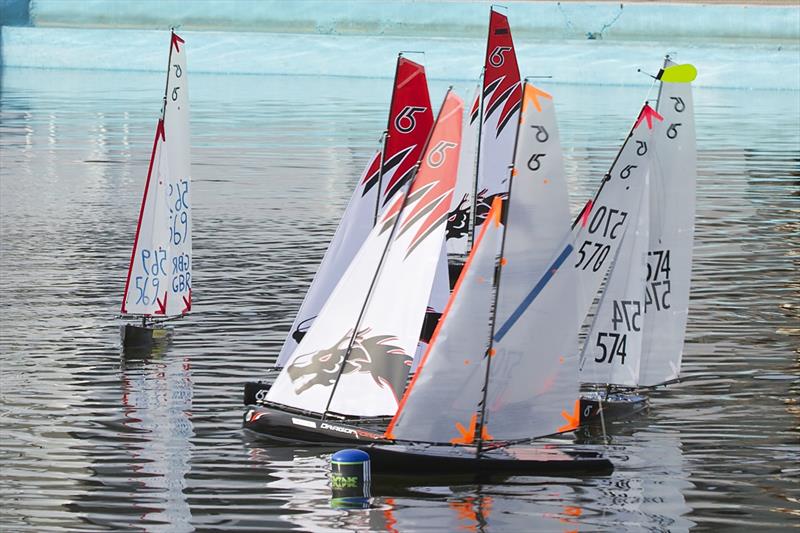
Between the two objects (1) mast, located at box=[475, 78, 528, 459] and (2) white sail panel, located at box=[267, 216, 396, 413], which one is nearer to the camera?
(1) mast, located at box=[475, 78, 528, 459]

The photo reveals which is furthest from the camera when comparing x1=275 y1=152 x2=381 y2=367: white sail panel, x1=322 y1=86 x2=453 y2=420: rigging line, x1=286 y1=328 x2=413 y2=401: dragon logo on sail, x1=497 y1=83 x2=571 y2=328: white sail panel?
x1=275 y1=152 x2=381 y2=367: white sail panel

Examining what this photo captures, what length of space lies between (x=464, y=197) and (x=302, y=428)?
35.8 ft

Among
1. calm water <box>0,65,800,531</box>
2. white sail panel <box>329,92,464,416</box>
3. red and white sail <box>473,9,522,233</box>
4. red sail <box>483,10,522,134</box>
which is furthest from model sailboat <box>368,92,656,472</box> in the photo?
red sail <box>483,10,522,134</box>

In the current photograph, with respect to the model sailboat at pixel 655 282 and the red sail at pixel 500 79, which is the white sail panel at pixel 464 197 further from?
the model sailboat at pixel 655 282

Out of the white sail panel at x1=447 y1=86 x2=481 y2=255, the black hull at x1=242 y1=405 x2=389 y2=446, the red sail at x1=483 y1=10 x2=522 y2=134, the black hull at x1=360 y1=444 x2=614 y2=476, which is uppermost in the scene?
the red sail at x1=483 y1=10 x2=522 y2=134

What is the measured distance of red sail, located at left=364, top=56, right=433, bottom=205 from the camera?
21672mm

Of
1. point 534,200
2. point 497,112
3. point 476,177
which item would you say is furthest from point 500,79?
point 534,200

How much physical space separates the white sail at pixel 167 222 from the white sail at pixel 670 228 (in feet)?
26.1

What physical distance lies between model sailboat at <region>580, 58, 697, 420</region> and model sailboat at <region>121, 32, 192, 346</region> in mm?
7517

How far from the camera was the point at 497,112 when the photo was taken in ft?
100

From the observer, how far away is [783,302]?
2989 centimetres

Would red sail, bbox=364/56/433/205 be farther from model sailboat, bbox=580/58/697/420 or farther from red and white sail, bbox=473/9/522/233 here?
red and white sail, bbox=473/9/522/233

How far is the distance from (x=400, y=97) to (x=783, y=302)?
10.9 meters

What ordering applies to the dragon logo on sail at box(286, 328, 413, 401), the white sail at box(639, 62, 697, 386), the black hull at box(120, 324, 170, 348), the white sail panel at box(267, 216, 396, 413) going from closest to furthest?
the dragon logo on sail at box(286, 328, 413, 401) → the white sail panel at box(267, 216, 396, 413) → the white sail at box(639, 62, 697, 386) → the black hull at box(120, 324, 170, 348)
